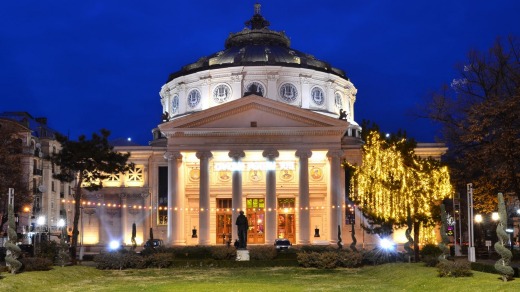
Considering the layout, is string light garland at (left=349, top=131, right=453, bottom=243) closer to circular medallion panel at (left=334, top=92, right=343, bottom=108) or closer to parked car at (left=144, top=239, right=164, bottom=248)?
parked car at (left=144, top=239, right=164, bottom=248)

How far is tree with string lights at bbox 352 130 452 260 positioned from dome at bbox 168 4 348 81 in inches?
1451

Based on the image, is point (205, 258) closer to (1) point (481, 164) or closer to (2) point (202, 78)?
(1) point (481, 164)

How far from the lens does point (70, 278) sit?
40062 millimetres

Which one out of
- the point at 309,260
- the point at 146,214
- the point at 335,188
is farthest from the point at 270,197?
the point at 309,260

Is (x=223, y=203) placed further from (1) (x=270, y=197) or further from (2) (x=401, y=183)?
(2) (x=401, y=183)

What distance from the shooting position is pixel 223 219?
7969 cm

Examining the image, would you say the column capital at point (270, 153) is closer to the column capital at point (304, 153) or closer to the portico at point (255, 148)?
the portico at point (255, 148)

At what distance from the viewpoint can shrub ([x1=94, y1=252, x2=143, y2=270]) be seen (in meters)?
48.1

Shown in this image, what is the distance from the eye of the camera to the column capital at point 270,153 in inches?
2872

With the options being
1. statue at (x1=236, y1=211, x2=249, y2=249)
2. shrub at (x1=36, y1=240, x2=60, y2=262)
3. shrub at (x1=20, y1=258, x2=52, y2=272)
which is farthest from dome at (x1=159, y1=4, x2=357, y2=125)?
shrub at (x1=20, y1=258, x2=52, y2=272)

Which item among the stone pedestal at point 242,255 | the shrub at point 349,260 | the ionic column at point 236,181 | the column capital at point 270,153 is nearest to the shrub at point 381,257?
the shrub at point 349,260

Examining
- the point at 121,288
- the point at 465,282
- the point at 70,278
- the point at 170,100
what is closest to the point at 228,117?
the point at 170,100

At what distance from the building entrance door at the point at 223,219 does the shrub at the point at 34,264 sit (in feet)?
128

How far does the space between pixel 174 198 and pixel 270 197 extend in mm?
9497
